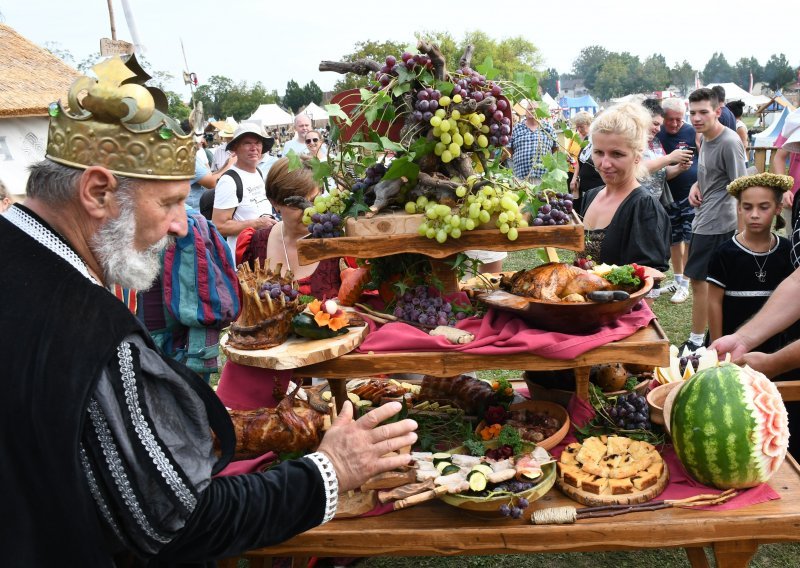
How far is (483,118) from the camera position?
249 centimetres

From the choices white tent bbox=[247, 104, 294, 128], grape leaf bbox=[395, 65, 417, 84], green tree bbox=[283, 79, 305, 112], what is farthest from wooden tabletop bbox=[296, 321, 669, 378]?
green tree bbox=[283, 79, 305, 112]

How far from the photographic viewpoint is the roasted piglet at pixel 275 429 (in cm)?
243

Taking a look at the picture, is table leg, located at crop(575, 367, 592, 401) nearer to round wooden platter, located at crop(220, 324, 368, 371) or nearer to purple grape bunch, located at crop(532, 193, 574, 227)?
purple grape bunch, located at crop(532, 193, 574, 227)

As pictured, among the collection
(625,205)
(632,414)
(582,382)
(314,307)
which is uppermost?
(625,205)

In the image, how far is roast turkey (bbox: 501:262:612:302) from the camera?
8.19 ft

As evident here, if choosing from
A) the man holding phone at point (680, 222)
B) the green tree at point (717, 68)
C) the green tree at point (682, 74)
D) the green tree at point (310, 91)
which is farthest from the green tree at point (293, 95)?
the green tree at point (717, 68)

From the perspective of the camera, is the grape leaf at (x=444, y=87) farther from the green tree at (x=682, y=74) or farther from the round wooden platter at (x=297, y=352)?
the green tree at (x=682, y=74)

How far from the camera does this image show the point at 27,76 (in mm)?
10234

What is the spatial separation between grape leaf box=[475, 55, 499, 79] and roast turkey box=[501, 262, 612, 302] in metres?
0.85

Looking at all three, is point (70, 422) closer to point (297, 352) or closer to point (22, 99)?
point (297, 352)

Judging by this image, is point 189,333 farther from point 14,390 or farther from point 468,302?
point 14,390

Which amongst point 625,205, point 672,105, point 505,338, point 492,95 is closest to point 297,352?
point 505,338

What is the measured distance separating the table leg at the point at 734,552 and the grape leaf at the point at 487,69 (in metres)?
2.01

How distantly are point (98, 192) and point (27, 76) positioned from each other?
34.1ft
